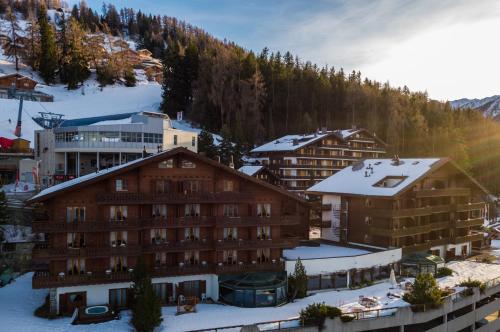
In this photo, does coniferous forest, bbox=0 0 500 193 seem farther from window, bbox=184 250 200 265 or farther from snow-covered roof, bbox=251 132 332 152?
window, bbox=184 250 200 265

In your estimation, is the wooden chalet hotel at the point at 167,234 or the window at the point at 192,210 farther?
the window at the point at 192,210

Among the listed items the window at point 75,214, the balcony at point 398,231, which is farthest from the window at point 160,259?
the balcony at point 398,231

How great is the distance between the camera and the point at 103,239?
3209 centimetres

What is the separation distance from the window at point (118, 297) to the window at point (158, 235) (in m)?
4.27

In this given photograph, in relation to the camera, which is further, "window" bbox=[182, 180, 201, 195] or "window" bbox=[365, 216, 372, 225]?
"window" bbox=[365, 216, 372, 225]

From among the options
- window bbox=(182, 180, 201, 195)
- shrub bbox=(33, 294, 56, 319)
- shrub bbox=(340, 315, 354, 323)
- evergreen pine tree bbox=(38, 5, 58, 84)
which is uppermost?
evergreen pine tree bbox=(38, 5, 58, 84)

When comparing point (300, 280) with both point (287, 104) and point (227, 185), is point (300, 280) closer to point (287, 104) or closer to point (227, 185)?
point (227, 185)

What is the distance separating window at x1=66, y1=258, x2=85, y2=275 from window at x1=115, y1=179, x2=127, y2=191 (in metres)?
5.92

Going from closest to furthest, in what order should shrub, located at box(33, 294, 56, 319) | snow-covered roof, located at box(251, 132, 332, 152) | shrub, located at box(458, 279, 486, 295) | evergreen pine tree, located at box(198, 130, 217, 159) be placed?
shrub, located at box(33, 294, 56, 319)
shrub, located at box(458, 279, 486, 295)
evergreen pine tree, located at box(198, 130, 217, 159)
snow-covered roof, located at box(251, 132, 332, 152)

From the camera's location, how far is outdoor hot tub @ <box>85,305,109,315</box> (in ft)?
96.6

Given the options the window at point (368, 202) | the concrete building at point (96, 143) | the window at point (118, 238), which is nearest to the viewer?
the window at point (118, 238)

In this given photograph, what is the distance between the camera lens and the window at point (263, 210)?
37284 mm

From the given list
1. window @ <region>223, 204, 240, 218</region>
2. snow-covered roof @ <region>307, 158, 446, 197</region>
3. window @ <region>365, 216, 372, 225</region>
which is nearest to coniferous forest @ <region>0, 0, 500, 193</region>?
snow-covered roof @ <region>307, 158, 446, 197</region>

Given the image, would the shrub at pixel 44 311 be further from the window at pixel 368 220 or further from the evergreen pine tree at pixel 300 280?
the window at pixel 368 220
